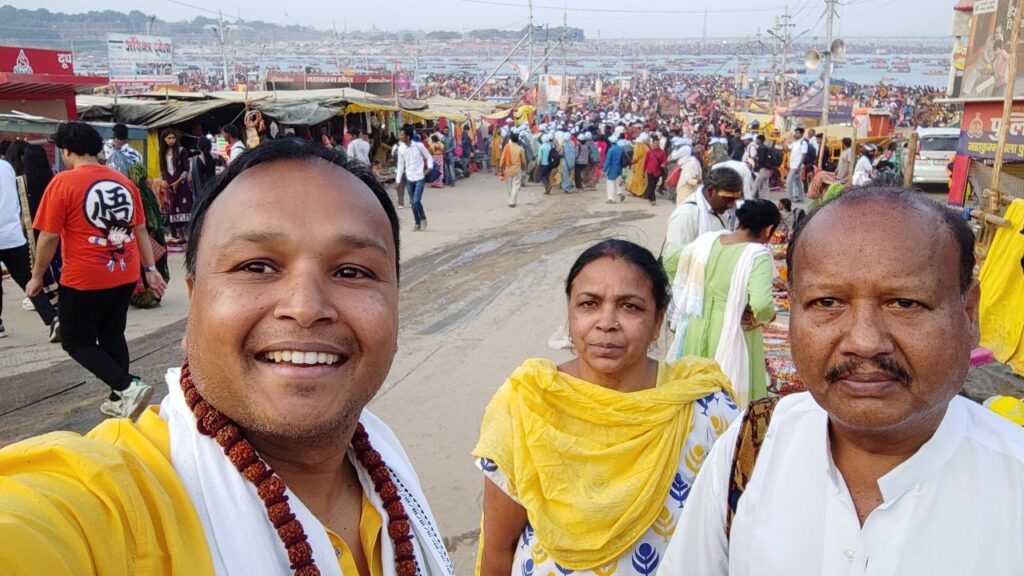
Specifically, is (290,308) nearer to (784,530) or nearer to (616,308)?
(784,530)

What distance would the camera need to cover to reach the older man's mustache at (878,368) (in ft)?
4.11

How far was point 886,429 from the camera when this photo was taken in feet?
4.19

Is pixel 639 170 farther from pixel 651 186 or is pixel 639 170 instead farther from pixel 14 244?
pixel 14 244

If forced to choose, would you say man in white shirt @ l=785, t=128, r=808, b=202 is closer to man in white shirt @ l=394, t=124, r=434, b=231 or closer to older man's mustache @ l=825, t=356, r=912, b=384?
man in white shirt @ l=394, t=124, r=434, b=231

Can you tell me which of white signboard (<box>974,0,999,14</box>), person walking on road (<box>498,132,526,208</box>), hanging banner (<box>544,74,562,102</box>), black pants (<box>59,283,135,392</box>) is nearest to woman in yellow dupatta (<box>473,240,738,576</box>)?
black pants (<box>59,283,135,392</box>)

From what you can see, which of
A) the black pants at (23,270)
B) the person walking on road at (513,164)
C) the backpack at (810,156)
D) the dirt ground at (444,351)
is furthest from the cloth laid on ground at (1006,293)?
the backpack at (810,156)

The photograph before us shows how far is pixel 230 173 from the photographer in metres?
1.23

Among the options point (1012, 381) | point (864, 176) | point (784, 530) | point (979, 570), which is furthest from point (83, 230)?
point (864, 176)

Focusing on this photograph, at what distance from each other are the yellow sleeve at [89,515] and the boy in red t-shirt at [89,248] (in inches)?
155

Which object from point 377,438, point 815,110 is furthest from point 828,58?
point 377,438

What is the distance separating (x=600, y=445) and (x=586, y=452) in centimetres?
6

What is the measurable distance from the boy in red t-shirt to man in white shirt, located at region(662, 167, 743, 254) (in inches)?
145

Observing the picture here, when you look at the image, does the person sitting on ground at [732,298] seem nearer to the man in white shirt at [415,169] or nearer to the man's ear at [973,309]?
the man's ear at [973,309]

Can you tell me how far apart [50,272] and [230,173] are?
24.0ft
